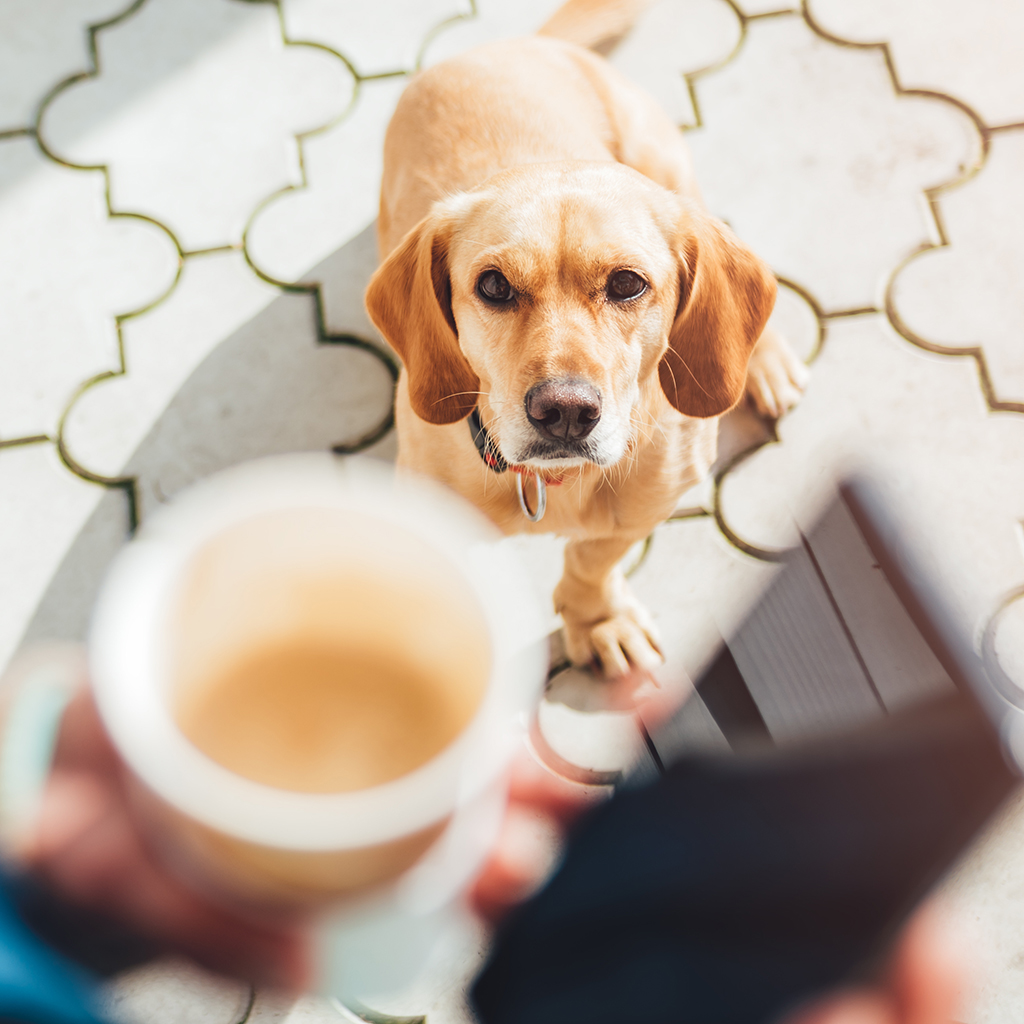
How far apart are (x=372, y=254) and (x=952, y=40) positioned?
5.90 ft

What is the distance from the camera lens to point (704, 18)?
8.27ft

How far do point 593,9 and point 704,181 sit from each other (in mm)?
516

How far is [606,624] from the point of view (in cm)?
186

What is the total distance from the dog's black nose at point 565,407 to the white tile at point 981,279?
1.34 meters

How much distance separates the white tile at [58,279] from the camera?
7.22ft

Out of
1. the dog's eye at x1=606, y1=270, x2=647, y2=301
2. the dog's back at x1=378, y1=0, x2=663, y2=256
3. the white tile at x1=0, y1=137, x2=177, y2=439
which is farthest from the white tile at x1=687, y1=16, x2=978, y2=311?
the white tile at x1=0, y1=137, x2=177, y2=439

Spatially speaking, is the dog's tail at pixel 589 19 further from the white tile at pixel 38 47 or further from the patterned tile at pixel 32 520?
the patterned tile at pixel 32 520

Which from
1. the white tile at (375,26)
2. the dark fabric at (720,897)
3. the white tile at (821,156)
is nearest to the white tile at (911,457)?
the white tile at (821,156)

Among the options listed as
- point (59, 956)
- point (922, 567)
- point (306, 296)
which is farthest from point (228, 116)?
point (59, 956)

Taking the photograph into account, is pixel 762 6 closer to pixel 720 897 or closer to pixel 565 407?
pixel 565 407

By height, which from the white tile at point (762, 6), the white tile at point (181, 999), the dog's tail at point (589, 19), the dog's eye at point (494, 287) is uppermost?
the dog's tail at point (589, 19)

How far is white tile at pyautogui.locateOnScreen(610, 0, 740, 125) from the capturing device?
95.9 inches

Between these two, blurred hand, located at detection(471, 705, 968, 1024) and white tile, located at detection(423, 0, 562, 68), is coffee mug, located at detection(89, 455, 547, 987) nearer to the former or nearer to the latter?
blurred hand, located at detection(471, 705, 968, 1024)

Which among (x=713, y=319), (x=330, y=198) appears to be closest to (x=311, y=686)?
(x=713, y=319)
